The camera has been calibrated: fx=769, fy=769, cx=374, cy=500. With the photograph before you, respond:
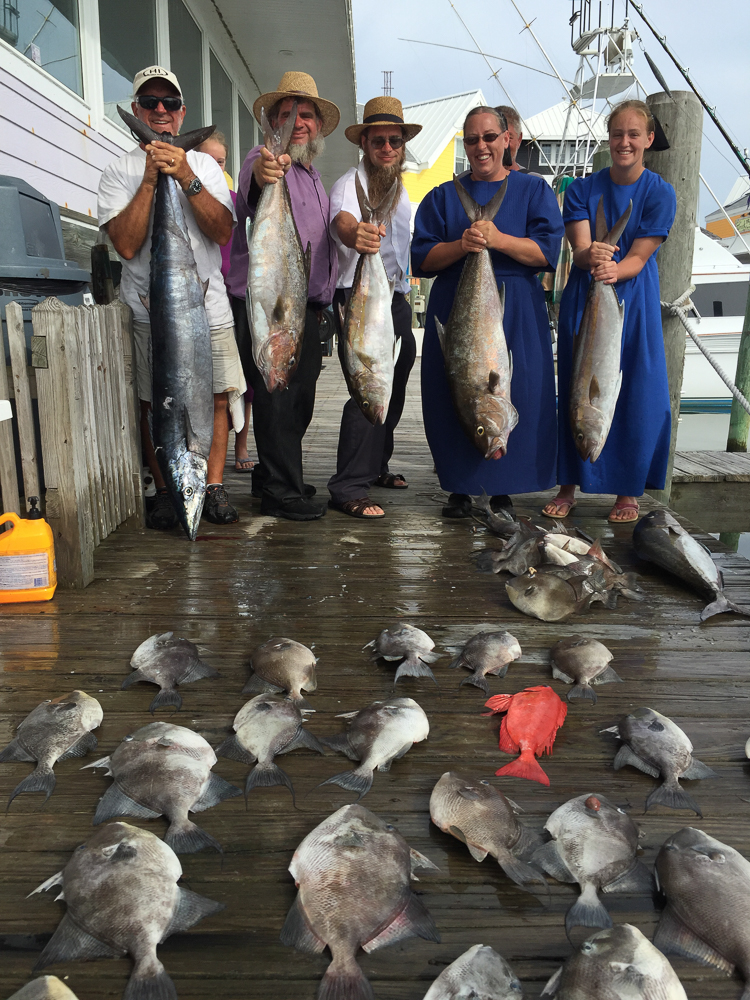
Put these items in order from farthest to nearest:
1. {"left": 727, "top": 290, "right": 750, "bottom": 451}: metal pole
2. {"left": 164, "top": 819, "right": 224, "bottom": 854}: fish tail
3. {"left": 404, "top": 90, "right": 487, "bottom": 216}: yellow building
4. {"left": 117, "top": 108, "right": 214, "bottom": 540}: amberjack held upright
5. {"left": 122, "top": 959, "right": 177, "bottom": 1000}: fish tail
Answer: {"left": 404, "top": 90, "right": 487, "bottom": 216}: yellow building, {"left": 727, "top": 290, "right": 750, "bottom": 451}: metal pole, {"left": 117, "top": 108, "right": 214, "bottom": 540}: amberjack held upright, {"left": 164, "top": 819, "right": 224, "bottom": 854}: fish tail, {"left": 122, "top": 959, "right": 177, "bottom": 1000}: fish tail

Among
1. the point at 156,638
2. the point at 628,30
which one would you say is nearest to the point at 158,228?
the point at 156,638

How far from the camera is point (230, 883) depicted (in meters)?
1.66

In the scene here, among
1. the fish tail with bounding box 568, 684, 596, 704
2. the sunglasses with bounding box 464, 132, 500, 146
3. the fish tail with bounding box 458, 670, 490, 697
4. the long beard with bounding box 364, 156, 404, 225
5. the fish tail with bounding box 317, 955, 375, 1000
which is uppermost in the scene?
the sunglasses with bounding box 464, 132, 500, 146

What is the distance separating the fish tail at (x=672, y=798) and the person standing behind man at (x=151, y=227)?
2.92 meters

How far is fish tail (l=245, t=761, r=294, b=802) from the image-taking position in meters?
1.97

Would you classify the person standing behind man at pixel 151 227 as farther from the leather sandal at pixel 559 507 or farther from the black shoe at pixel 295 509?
the leather sandal at pixel 559 507

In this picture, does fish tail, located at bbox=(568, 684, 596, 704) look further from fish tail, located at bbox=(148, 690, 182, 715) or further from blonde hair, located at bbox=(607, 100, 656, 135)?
blonde hair, located at bbox=(607, 100, 656, 135)

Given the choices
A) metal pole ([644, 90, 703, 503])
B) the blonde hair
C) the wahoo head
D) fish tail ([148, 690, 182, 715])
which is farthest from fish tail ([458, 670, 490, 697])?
metal pole ([644, 90, 703, 503])

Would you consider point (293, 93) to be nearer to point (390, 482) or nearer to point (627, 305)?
point (627, 305)

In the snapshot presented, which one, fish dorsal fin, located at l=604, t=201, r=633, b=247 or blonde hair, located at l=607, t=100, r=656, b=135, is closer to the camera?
fish dorsal fin, located at l=604, t=201, r=633, b=247

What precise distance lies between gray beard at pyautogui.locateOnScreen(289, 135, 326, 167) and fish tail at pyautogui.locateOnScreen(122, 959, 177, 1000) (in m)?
3.64

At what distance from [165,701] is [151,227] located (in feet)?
8.16

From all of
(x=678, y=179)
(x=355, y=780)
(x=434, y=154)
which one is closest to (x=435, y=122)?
(x=434, y=154)

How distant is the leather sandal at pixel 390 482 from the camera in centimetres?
532
